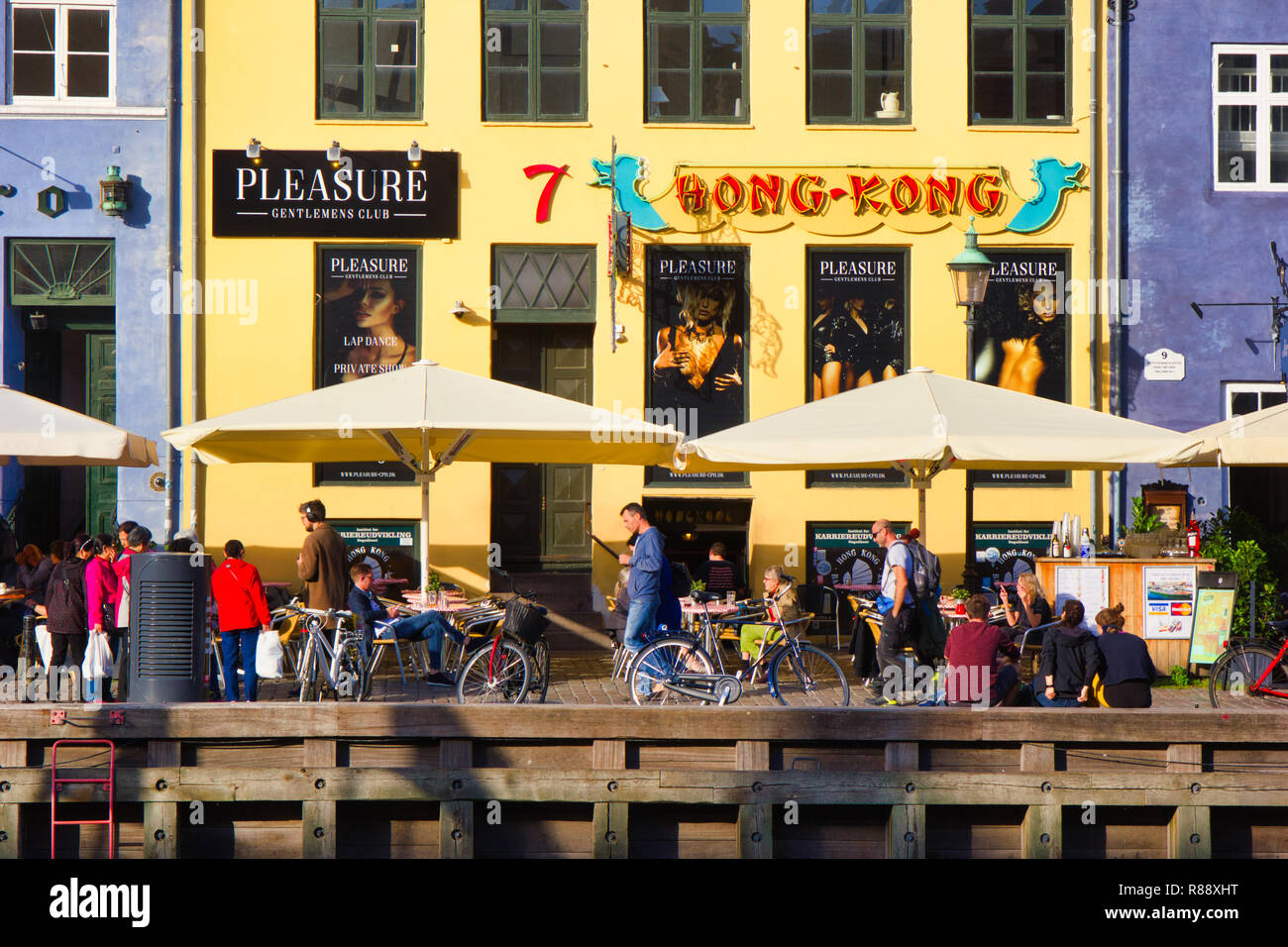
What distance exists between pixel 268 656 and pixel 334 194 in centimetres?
690

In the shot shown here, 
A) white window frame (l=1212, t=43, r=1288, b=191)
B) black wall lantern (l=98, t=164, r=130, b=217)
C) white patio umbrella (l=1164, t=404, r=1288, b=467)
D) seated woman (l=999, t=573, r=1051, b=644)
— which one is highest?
white window frame (l=1212, t=43, r=1288, b=191)

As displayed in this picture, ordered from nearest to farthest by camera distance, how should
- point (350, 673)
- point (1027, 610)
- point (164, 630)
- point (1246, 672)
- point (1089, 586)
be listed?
1. point (164, 630)
2. point (350, 673)
3. point (1246, 672)
4. point (1027, 610)
5. point (1089, 586)

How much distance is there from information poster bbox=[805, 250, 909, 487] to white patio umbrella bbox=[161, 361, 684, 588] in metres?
4.16

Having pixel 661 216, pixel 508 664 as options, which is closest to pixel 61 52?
pixel 661 216

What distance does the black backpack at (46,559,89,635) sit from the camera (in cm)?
1207

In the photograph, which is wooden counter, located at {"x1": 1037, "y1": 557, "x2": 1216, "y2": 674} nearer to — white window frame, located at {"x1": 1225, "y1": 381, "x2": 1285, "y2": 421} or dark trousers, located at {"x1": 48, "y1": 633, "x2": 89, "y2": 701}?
white window frame, located at {"x1": 1225, "y1": 381, "x2": 1285, "y2": 421}

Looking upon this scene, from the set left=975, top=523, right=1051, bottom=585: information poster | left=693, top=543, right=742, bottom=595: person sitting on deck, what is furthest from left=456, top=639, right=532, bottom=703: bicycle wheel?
left=975, top=523, right=1051, bottom=585: information poster

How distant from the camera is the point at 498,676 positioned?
38.2 feet

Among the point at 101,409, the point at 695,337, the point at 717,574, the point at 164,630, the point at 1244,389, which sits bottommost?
the point at 164,630

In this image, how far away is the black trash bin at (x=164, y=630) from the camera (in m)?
Result: 9.99

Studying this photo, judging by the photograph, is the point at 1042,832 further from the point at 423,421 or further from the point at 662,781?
the point at 423,421

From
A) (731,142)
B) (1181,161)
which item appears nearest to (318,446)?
(731,142)

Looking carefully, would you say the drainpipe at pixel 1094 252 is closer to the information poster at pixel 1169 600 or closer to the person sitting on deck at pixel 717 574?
the information poster at pixel 1169 600

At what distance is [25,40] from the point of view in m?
16.6
